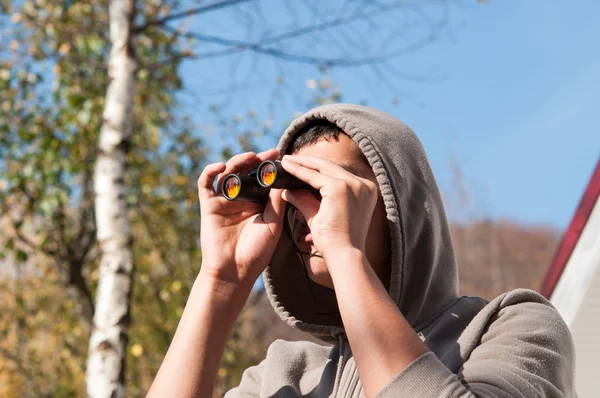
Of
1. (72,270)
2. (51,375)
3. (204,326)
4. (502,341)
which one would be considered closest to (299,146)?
(204,326)

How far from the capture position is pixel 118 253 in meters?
4.66

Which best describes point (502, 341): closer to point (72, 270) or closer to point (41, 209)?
point (41, 209)

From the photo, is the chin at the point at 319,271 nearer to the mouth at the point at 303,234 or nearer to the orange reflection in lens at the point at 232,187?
the mouth at the point at 303,234

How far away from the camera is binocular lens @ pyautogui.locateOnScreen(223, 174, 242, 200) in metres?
2.03

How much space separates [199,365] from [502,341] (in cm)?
79

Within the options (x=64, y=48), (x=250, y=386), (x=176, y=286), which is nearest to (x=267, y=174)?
(x=250, y=386)

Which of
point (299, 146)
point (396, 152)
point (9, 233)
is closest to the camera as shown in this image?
point (396, 152)

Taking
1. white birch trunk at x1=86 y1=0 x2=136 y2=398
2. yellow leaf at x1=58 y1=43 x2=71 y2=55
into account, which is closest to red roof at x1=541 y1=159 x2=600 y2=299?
white birch trunk at x1=86 y1=0 x2=136 y2=398

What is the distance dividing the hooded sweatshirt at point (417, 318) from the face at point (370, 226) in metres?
0.05

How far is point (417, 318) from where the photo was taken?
200cm

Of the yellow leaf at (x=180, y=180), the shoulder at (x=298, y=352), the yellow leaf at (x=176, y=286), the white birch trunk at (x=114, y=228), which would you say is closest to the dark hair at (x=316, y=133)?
the shoulder at (x=298, y=352)

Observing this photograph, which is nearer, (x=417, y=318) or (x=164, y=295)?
(x=417, y=318)

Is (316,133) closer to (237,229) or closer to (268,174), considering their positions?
(268,174)

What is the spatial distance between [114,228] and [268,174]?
3.06 meters
